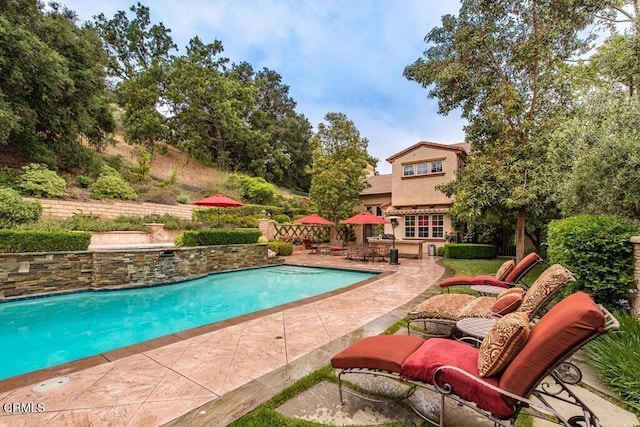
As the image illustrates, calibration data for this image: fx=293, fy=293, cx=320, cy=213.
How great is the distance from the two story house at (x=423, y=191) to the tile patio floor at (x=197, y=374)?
A: 13.8 metres

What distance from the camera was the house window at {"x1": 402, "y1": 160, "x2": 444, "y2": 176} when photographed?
64.0 feet

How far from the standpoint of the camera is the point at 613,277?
5.05 m

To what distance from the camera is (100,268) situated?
31.8 ft

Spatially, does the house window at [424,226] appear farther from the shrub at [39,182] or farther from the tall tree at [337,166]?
the shrub at [39,182]

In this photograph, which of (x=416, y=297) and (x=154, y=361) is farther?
(x=416, y=297)

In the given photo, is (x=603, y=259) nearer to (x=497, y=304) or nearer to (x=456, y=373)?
(x=497, y=304)

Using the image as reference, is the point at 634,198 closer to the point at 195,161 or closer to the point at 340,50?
the point at 340,50

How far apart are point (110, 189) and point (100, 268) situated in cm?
980

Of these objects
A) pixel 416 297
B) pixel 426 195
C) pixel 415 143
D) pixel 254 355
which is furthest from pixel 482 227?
pixel 254 355

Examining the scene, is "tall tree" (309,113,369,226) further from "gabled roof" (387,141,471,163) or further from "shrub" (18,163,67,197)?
Result: "shrub" (18,163,67,197)

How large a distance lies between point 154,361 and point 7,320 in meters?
5.92

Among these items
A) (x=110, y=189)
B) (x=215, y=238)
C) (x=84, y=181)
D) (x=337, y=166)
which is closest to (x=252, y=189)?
(x=337, y=166)

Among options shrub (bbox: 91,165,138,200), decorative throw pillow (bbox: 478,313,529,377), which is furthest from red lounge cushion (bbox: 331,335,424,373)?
shrub (bbox: 91,165,138,200)

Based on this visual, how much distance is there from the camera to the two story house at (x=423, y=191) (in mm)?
19109
